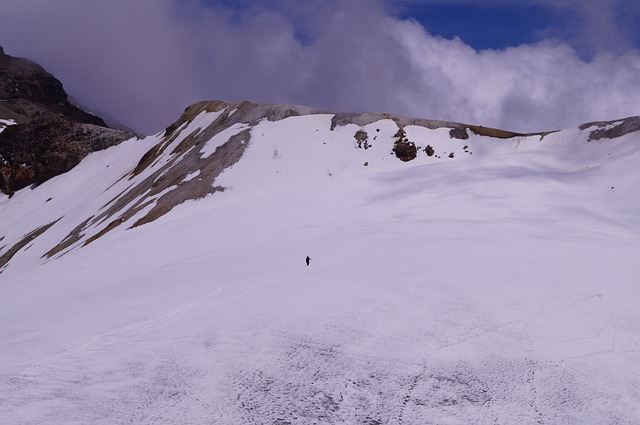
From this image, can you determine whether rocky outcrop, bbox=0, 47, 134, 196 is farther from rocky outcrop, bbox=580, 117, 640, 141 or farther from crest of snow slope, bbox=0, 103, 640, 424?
rocky outcrop, bbox=580, 117, 640, 141

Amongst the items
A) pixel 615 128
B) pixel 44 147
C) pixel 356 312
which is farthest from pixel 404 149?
pixel 44 147

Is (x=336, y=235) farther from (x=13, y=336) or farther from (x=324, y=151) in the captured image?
(x=324, y=151)

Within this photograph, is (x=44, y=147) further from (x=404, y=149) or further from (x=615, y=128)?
(x=615, y=128)

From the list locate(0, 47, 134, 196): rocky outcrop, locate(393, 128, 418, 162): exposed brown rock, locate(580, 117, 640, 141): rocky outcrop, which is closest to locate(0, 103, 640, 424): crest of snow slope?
locate(580, 117, 640, 141): rocky outcrop

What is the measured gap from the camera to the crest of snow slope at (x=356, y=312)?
27.2 feet

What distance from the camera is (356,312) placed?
1199cm

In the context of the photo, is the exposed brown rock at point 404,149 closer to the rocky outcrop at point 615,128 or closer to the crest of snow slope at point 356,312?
the crest of snow slope at point 356,312

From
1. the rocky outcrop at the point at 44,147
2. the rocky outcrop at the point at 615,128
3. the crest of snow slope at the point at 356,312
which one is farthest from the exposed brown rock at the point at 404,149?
the rocky outcrop at the point at 44,147

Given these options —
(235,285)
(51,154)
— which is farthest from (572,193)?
(51,154)

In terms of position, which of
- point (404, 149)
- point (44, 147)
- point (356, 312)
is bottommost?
point (356, 312)

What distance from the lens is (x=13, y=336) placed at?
36.1 feet

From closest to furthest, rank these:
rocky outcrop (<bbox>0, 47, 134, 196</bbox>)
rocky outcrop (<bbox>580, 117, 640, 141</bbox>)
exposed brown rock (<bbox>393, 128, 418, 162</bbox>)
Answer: rocky outcrop (<bbox>580, 117, 640, 141</bbox>) < exposed brown rock (<bbox>393, 128, 418, 162</bbox>) < rocky outcrop (<bbox>0, 47, 134, 196</bbox>)

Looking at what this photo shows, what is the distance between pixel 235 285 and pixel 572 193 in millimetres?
18795

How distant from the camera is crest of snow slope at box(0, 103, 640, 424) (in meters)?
8.30
